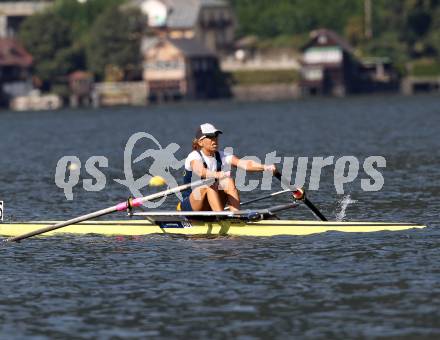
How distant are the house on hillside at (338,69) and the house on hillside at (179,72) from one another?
44.6 feet

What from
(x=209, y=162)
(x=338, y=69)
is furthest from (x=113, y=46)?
(x=209, y=162)

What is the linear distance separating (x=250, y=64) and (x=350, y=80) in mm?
15514

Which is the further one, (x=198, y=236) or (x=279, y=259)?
(x=198, y=236)

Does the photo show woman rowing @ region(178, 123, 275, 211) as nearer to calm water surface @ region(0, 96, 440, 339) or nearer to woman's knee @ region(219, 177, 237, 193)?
woman's knee @ region(219, 177, 237, 193)

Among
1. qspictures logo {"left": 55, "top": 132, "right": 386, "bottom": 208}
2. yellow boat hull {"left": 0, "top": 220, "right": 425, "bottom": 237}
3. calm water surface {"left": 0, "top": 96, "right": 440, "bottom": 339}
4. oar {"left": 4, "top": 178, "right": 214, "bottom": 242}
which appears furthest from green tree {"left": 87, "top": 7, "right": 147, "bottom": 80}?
oar {"left": 4, "top": 178, "right": 214, "bottom": 242}

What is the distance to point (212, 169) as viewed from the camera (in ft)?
95.1

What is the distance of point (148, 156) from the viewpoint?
6612cm

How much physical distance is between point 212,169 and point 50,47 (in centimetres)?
16279

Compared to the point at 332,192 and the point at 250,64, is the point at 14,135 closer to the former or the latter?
the point at 332,192

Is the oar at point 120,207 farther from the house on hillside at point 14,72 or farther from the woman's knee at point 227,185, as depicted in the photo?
the house on hillside at point 14,72

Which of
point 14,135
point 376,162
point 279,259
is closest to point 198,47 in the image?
point 14,135

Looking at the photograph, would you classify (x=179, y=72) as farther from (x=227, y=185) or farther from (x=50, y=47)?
(x=227, y=185)

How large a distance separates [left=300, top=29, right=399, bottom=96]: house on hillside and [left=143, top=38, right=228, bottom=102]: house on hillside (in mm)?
13609

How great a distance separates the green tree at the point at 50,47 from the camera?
18750 centimetres
